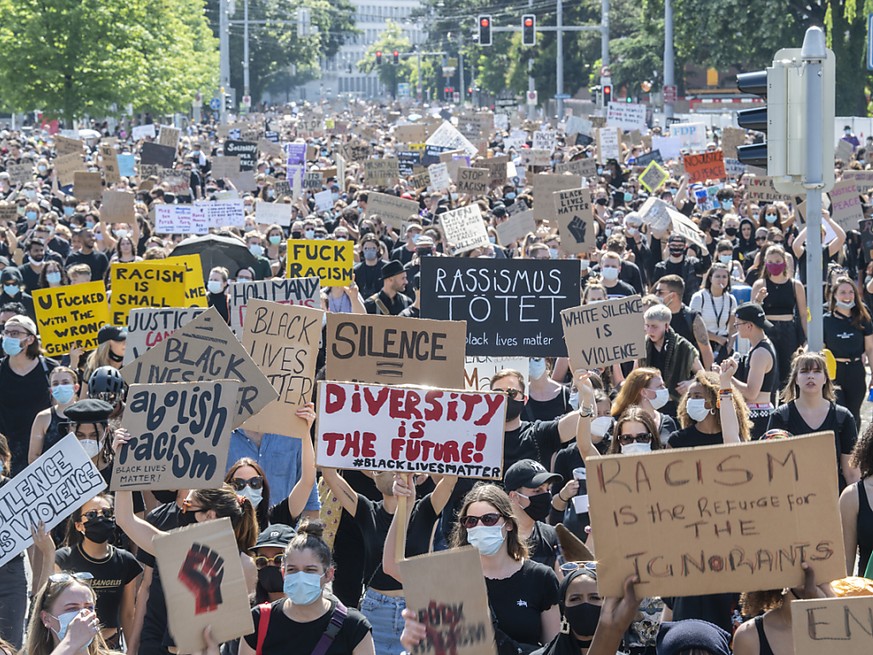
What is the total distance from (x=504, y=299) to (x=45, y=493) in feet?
14.7

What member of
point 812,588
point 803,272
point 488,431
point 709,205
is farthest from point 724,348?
point 709,205

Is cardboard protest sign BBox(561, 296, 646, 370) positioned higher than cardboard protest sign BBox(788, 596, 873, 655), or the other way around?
cardboard protest sign BBox(561, 296, 646, 370)

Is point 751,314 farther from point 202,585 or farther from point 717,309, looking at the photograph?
point 202,585

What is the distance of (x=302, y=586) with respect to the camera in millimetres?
5469

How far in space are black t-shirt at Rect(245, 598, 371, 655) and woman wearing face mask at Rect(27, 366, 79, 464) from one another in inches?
129

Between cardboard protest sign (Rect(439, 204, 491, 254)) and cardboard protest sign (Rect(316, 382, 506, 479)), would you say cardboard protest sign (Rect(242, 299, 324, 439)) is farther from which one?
cardboard protest sign (Rect(439, 204, 491, 254))

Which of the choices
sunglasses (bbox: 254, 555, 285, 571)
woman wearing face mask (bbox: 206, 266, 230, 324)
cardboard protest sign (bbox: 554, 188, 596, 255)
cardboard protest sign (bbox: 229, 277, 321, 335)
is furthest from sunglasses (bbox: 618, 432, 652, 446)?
cardboard protest sign (bbox: 554, 188, 596, 255)

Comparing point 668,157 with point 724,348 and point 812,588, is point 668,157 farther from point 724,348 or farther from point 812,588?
point 812,588

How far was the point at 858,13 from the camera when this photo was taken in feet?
185

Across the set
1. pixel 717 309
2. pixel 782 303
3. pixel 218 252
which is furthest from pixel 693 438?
pixel 218 252

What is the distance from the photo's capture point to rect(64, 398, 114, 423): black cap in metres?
7.89

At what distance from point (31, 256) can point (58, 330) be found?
3.98m

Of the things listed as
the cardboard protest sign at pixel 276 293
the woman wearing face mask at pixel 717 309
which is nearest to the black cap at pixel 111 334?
the cardboard protest sign at pixel 276 293

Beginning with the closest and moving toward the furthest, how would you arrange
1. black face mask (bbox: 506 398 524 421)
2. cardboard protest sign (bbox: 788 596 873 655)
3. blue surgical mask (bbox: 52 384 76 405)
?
cardboard protest sign (bbox: 788 596 873 655) < black face mask (bbox: 506 398 524 421) < blue surgical mask (bbox: 52 384 76 405)
